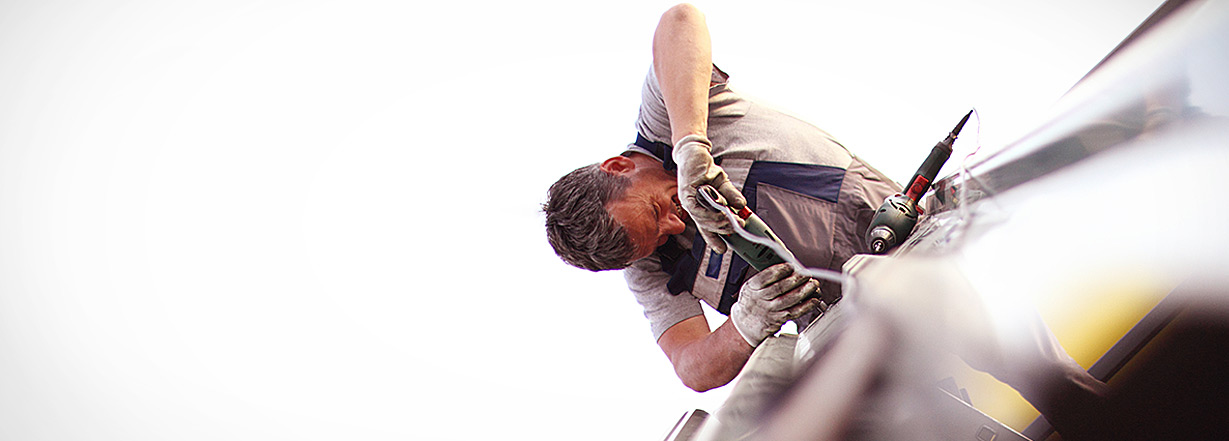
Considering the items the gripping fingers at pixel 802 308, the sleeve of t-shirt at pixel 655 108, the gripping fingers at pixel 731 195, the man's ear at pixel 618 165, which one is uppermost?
the sleeve of t-shirt at pixel 655 108

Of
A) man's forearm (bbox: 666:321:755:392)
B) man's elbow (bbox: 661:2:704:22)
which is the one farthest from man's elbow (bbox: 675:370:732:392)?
man's elbow (bbox: 661:2:704:22)

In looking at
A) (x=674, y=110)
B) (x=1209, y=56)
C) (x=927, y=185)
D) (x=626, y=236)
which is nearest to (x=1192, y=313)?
(x=1209, y=56)

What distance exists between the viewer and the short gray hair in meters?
1.07

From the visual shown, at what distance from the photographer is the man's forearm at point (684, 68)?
3.03 feet

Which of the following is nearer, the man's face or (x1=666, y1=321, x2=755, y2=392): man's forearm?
(x1=666, y1=321, x2=755, y2=392): man's forearm

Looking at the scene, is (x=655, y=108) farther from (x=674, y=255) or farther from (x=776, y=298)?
(x=776, y=298)

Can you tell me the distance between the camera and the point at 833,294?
A: 2.76ft

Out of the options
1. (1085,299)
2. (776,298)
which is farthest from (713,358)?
(1085,299)

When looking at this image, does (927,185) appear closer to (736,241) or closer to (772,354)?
(736,241)

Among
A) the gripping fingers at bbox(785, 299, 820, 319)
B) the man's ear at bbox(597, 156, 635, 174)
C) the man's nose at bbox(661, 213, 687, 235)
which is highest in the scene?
the man's ear at bbox(597, 156, 635, 174)

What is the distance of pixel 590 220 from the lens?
3.51 ft

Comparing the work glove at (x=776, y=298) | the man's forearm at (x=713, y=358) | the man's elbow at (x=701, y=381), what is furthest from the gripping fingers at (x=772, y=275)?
the man's elbow at (x=701, y=381)

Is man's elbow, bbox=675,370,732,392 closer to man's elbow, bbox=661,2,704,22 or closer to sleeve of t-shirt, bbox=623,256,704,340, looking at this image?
sleeve of t-shirt, bbox=623,256,704,340

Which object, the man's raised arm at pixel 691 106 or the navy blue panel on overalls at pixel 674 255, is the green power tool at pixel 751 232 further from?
the navy blue panel on overalls at pixel 674 255
